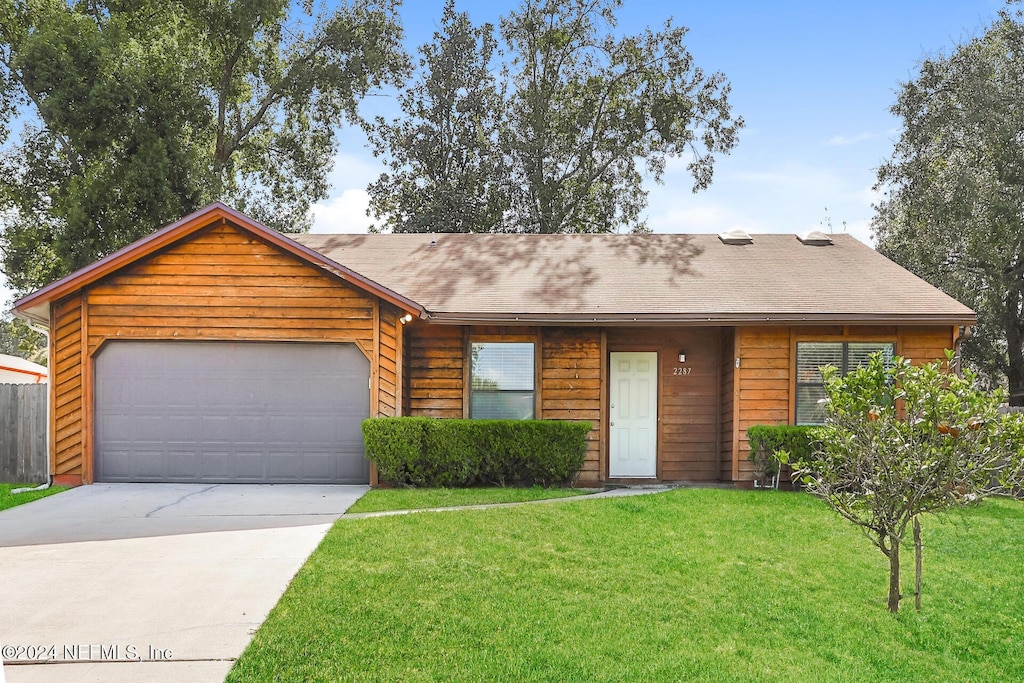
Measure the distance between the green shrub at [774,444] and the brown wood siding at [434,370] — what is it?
4.49 metres

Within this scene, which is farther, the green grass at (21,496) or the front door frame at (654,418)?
the front door frame at (654,418)

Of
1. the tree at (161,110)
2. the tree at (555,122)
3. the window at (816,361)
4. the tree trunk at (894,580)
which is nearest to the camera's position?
the tree trunk at (894,580)

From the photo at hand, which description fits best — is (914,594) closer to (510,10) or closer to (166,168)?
(166,168)

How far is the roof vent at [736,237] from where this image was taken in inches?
615

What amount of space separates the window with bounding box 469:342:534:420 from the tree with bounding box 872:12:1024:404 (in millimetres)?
15755

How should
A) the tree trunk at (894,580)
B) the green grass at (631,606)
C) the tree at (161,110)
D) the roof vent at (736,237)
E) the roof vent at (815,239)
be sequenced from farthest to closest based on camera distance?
the tree at (161,110), the roof vent at (736,237), the roof vent at (815,239), the tree trunk at (894,580), the green grass at (631,606)

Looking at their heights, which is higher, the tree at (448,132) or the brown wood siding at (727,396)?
the tree at (448,132)

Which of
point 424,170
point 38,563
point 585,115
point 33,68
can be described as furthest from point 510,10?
point 38,563

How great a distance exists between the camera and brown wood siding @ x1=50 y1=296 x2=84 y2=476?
1110cm

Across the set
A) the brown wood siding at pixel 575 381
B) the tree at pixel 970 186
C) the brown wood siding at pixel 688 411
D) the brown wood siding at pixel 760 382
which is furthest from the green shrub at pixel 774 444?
the tree at pixel 970 186

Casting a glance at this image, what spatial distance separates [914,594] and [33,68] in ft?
72.9

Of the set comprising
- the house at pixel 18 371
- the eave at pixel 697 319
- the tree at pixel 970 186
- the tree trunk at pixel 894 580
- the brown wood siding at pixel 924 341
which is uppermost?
the tree at pixel 970 186

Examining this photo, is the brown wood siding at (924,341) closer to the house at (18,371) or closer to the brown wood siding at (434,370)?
the brown wood siding at (434,370)

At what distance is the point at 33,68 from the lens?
1934 centimetres
